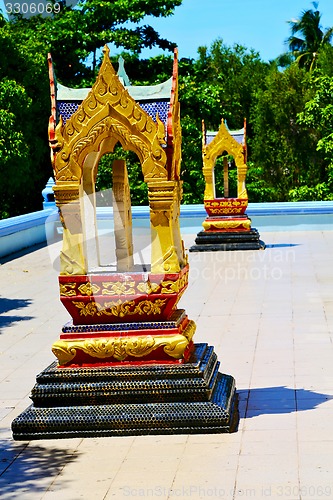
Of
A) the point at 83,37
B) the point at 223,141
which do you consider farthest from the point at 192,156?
the point at 223,141

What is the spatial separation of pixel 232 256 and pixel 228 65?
18572mm

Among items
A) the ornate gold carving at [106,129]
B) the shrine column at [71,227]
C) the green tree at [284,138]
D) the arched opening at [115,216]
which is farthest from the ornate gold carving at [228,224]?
the green tree at [284,138]

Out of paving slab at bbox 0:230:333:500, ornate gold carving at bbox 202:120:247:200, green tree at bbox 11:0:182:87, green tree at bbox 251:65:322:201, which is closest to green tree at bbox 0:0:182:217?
green tree at bbox 11:0:182:87

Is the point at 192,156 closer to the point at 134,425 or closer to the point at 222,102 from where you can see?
the point at 222,102

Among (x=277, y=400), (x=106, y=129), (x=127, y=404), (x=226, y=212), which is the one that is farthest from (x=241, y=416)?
(x=226, y=212)

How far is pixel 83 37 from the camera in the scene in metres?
26.3

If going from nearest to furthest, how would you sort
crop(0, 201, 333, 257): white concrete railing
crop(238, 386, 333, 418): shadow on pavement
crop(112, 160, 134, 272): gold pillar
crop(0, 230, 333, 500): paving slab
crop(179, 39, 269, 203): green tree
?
crop(0, 230, 333, 500): paving slab
crop(238, 386, 333, 418): shadow on pavement
crop(112, 160, 134, 272): gold pillar
crop(0, 201, 333, 257): white concrete railing
crop(179, 39, 269, 203): green tree

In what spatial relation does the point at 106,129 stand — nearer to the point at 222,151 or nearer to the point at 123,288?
the point at 123,288

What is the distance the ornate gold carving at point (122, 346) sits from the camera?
6.93 m

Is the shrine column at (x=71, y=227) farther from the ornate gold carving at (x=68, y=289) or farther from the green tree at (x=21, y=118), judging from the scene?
the green tree at (x=21, y=118)

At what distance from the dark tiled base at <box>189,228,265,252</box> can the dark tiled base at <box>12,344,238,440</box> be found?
11.3 m

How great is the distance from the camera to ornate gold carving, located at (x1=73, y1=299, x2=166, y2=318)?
277 inches

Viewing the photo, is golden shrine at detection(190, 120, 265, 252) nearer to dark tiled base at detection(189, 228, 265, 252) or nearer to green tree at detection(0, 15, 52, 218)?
dark tiled base at detection(189, 228, 265, 252)

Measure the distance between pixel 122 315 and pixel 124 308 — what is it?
0.06 m
